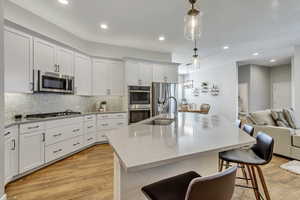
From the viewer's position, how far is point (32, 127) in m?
2.43

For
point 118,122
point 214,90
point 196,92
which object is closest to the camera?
point 118,122

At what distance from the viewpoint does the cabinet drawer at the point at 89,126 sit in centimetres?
362

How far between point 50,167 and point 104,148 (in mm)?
1230

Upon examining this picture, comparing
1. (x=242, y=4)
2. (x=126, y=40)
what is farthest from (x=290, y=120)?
(x=126, y=40)

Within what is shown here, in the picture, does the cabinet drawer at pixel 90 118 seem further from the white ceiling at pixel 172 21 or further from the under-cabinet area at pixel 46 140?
the white ceiling at pixel 172 21

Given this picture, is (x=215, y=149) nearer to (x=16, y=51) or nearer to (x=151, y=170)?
(x=151, y=170)

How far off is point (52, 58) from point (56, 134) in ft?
5.04

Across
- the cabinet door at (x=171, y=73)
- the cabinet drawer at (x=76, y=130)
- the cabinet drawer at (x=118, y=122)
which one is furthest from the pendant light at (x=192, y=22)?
the cabinet door at (x=171, y=73)

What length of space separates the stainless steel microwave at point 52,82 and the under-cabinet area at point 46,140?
632 mm

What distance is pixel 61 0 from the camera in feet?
7.91

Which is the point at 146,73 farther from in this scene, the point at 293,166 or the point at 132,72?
the point at 293,166

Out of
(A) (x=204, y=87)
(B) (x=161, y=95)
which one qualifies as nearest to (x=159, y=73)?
(B) (x=161, y=95)

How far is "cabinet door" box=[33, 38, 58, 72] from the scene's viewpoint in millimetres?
2752

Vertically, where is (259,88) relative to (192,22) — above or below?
below
